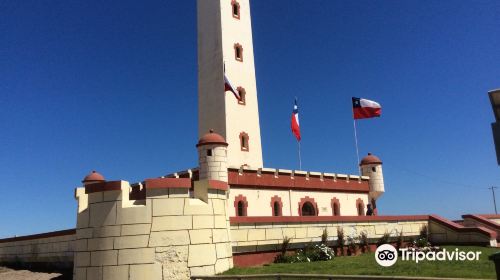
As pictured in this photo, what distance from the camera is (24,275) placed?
1802 centimetres

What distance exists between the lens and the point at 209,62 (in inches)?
1146

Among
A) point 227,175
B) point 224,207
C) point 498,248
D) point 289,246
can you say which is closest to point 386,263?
point 289,246

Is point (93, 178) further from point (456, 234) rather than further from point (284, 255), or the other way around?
point (456, 234)

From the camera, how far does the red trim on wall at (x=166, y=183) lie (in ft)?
39.1

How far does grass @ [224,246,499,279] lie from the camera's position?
11.1 m

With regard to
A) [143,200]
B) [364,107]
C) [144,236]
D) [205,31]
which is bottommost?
[144,236]

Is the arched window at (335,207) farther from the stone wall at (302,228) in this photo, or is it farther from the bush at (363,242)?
the bush at (363,242)

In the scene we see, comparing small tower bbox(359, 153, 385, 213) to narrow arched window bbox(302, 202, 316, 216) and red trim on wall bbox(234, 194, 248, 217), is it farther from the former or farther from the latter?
red trim on wall bbox(234, 194, 248, 217)

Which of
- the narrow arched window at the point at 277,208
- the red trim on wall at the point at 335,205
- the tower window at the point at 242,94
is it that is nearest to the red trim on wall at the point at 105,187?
the narrow arched window at the point at 277,208

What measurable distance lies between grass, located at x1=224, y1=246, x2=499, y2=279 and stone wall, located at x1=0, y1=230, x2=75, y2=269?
329 inches

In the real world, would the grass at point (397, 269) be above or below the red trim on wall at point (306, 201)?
below

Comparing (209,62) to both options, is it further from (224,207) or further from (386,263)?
(386,263)

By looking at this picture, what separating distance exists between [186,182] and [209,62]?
59.2 ft

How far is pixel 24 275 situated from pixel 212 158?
9840 mm
